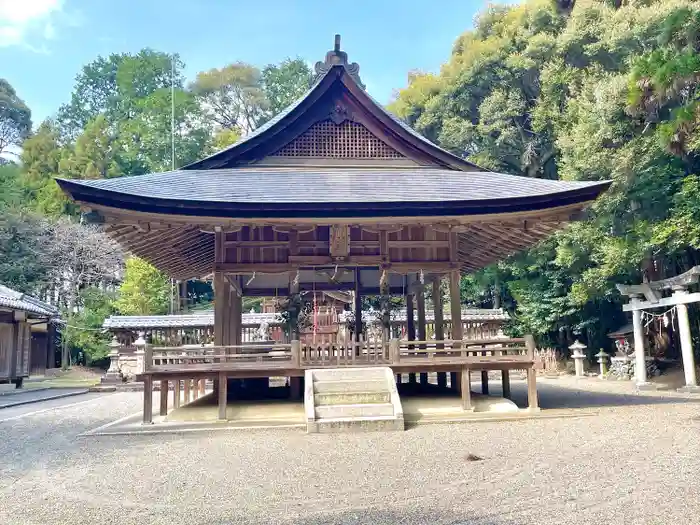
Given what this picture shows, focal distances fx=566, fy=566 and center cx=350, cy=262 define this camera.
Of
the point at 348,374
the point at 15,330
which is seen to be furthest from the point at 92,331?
→ the point at 348,374

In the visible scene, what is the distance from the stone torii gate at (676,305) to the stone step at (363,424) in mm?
10532

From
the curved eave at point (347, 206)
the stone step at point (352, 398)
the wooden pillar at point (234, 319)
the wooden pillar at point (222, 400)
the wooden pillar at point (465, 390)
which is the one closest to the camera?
the stone step at point (352, 398)

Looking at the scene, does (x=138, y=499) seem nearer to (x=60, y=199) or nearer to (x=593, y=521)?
(x=593, y=521)

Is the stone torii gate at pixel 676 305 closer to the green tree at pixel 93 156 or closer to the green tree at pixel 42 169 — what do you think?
the green tree at pixel 93 156

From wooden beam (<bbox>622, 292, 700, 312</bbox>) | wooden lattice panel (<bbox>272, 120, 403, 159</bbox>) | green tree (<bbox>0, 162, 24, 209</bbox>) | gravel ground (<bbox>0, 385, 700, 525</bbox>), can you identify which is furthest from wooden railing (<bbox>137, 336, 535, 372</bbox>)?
green tree (<bbox>0, 162, 24, 209</bbox>)

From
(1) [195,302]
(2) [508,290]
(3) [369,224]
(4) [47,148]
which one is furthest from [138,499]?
(4) [47,148]

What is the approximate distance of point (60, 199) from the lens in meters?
41.5

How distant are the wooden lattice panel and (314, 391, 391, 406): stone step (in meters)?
5.68

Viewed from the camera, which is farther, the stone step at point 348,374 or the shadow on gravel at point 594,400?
the shadow on gravel at point 594,400

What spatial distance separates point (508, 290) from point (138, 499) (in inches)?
1142

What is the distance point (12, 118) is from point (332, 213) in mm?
50767

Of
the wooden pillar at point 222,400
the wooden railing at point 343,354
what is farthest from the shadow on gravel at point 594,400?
the wooden pillar at point 222,400

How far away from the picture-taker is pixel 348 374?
1018 centimetres

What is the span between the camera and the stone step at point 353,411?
9.25 metres
